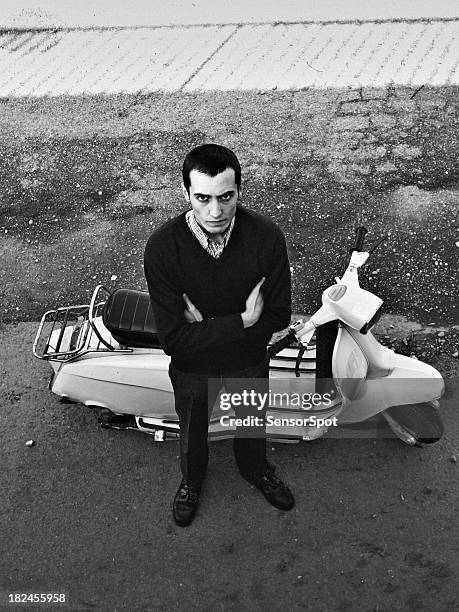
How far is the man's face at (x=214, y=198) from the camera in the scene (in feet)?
6.24

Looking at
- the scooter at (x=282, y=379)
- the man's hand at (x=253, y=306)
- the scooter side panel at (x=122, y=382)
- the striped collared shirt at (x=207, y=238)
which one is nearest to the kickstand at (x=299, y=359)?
the scooter at (x=282, y=379)

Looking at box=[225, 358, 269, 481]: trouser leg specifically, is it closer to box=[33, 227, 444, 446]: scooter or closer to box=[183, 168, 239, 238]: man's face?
box=[33, 227, 444, 446]: scooter

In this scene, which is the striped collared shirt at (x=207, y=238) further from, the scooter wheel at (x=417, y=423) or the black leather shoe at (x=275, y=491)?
the scooter wheel at (x=417, y=423)

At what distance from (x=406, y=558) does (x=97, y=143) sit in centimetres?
382

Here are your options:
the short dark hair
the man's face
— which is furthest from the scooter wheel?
the short dark hair

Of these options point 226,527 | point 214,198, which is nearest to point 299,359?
point 226,527

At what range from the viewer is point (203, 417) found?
8.23ft

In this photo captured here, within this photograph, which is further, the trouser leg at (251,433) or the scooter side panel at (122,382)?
the scooter side panel at (122,382)

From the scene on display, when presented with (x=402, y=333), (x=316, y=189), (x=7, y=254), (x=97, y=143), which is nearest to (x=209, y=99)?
(x=97, y=143)

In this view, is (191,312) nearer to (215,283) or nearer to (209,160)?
(215,283)

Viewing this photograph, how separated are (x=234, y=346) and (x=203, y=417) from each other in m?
0.41

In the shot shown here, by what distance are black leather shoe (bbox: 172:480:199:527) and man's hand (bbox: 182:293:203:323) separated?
1.03 meters

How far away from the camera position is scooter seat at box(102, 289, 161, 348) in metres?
2.54

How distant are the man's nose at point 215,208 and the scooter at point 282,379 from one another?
708 mm
